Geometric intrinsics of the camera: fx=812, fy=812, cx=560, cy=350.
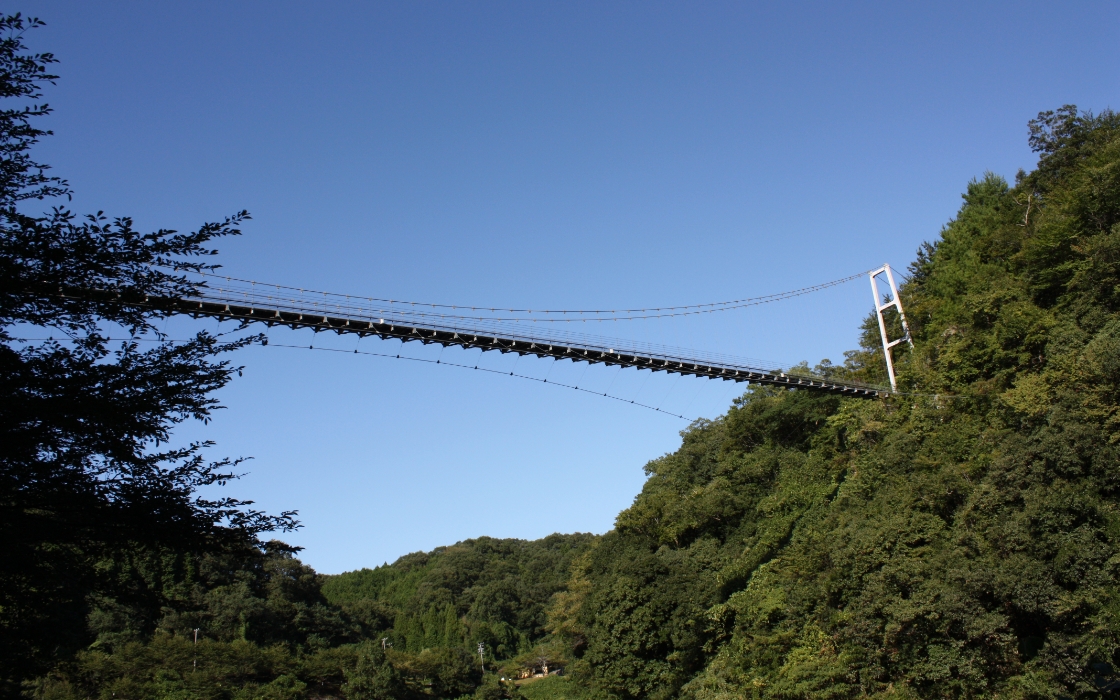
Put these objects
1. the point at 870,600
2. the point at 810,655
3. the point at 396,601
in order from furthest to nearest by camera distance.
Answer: the point at 396,601 → the point at 810,655 → the point at 870,600

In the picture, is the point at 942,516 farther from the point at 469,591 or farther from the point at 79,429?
the point at 469,591

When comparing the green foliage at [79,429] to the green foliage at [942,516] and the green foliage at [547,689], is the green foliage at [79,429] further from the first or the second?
the green foliage at [547,689]

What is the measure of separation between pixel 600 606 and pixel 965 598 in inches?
836

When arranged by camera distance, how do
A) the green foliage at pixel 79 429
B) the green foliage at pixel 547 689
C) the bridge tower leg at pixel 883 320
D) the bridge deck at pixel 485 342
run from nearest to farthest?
the green foliage at pixel 79 429, the bridge deck at pixel 485 342, the bridge tower leg at pixel 883 320, the green foliage at pixel 547 689

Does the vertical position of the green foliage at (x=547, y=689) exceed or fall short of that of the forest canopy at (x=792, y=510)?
it falls short

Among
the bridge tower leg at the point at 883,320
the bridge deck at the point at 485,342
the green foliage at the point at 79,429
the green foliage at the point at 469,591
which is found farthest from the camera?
the green foliage at the point at 469,591

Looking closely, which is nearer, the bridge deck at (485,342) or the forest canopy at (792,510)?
the forest canopy at (792,510)

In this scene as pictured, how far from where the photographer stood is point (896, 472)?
31.5m

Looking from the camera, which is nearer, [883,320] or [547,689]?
[883,320]

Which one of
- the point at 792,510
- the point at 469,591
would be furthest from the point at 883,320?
the point at 469,591

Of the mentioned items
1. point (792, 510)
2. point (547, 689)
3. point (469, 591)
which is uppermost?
point (792, 510)

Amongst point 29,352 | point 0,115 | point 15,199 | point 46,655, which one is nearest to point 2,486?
point 29,352

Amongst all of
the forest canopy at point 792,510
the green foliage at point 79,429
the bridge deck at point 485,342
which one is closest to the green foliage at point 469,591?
the forest canopy at point 792,510

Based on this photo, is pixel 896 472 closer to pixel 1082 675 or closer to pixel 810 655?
pixel 810 655
